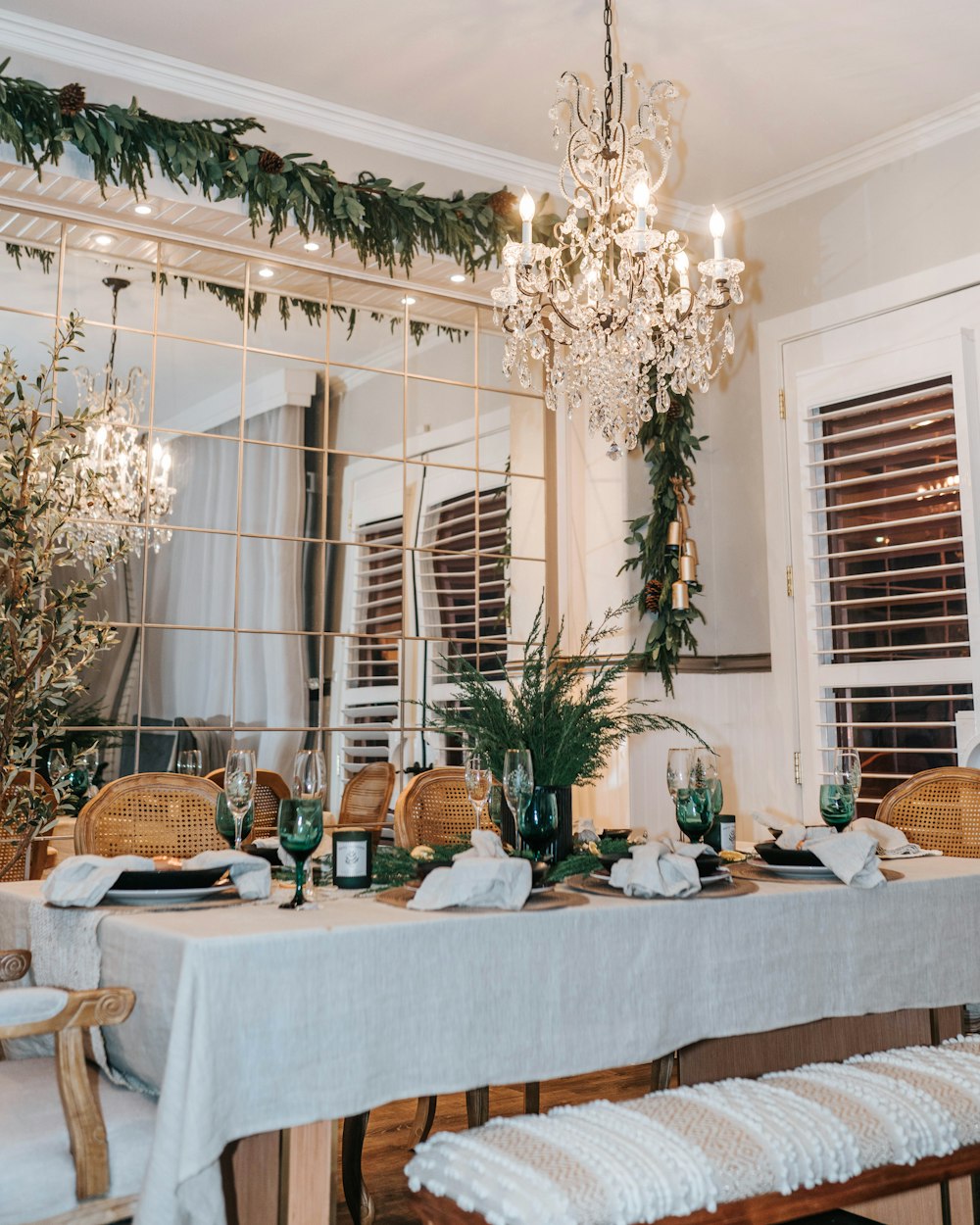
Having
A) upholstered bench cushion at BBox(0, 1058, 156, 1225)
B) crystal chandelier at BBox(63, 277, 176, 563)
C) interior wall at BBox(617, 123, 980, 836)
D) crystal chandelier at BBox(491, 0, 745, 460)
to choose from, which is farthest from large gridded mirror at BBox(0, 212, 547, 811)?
upholstered bench cushion at BBox(0, 1058, 156, 1225)


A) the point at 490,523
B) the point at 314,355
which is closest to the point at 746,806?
the point at 490,523

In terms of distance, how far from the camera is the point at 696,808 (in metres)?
2.36

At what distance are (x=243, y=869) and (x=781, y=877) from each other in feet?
3.24

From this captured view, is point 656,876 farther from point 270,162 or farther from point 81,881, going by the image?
point 270,162

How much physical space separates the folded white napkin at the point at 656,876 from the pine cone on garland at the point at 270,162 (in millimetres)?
3430

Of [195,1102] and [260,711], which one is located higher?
[260,711]

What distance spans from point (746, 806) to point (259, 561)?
7.76ft

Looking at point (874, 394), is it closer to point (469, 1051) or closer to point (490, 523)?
point (490, 523)

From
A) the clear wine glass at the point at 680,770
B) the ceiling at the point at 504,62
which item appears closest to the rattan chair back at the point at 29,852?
the clear wine glass at the point at 680,770

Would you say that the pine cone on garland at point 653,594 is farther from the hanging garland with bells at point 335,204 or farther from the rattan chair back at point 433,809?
the rattan chair back at point 433,809

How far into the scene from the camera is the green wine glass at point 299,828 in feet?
6.23

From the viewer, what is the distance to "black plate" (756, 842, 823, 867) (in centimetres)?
226

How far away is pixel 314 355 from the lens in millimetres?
5223

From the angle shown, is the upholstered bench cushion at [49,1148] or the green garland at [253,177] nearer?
the upholstered bench cushion at [49,1148]
